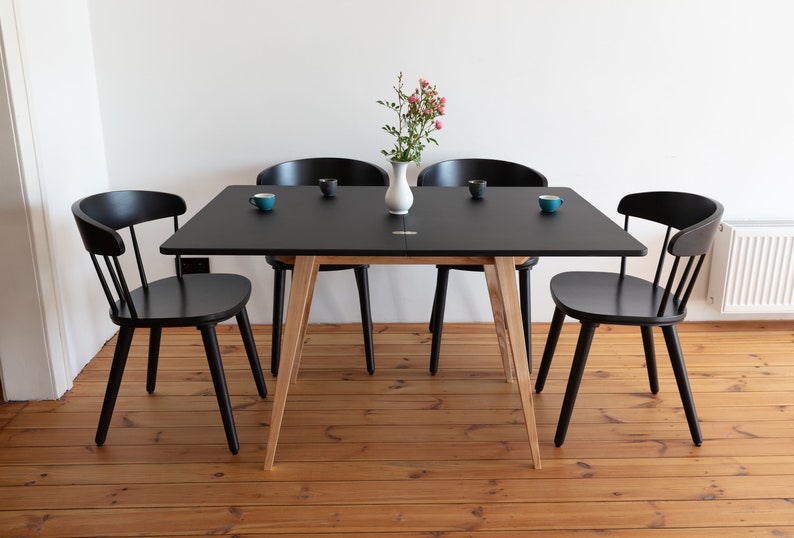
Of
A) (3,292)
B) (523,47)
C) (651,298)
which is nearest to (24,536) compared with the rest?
(3,292)

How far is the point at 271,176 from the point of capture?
3129mm

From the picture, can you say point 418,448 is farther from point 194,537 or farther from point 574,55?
point 574,55

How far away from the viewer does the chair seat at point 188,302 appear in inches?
92.7

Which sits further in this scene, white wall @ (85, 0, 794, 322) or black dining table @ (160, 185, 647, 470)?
white wall @ (85, 0, 794, 322)

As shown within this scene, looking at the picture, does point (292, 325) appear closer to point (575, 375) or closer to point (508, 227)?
point (508, 227)

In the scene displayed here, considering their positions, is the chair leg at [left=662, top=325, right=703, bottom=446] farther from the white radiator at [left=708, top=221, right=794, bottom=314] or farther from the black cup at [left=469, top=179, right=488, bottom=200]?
the white radiator at [left=708, top=221, right=794, bottom=314]

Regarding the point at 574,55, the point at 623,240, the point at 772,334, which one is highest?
the point at 574,55

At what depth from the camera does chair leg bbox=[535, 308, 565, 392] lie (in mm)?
2713

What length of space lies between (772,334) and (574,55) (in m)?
1.69

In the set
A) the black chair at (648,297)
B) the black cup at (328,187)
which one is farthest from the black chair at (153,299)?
the black chair at (648,297)

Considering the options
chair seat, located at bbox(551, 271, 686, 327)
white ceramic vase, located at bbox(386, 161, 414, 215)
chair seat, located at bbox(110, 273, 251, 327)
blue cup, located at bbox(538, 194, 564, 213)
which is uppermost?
white ceramic vase, located at bbox(386, 161, 414, 215)

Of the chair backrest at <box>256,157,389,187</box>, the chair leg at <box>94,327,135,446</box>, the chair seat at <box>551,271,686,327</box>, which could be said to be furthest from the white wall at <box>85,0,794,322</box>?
the chair leg at <box>94,327,135,446</box>

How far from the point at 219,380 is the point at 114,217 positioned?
756 millimetres

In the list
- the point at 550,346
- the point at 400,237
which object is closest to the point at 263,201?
the point at 400,237
